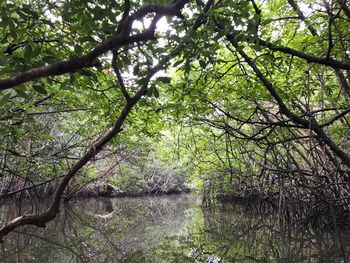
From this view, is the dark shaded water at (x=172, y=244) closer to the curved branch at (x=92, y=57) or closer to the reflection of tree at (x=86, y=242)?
the reflection of tree at (x=86, y=242)

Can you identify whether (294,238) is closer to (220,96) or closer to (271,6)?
(220,96)

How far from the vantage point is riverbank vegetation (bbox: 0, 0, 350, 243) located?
1655mm

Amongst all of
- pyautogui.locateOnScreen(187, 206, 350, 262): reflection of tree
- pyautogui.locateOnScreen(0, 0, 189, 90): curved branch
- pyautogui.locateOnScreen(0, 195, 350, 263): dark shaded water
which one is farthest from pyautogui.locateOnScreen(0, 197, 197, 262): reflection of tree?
pyautogui.locateOnScreen(0, 0, 189, 90): curved branch

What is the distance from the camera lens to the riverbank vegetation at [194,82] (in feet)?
5.43

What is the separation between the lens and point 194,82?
3701 millimetres

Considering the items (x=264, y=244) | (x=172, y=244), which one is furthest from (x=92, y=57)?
(x=264, y=244)

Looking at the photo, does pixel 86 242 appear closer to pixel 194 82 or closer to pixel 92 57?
pixel 194 82

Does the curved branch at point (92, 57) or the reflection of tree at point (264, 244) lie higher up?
the curved branch at point (92, 57)

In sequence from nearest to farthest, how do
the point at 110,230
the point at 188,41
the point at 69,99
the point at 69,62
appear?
1. the point at 69,62
2. the point at 188,41
3. the point at 69,99
4. the point at 110,230

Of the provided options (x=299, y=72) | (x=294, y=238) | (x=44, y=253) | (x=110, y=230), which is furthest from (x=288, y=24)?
(x=110, y=230)

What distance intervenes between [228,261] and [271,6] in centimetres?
305

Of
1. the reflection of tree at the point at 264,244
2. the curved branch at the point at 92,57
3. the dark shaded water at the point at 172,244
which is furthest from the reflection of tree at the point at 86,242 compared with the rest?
the curved branch at the point at 92,57

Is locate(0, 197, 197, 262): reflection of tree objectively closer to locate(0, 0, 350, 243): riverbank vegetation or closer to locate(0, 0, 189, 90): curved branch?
locate(0, 0, 350, 243): riverbank vegetation

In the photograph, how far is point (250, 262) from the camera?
3973 mm
